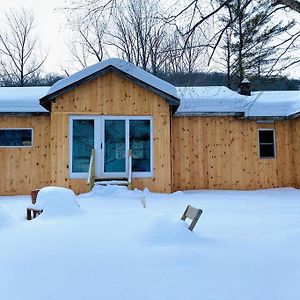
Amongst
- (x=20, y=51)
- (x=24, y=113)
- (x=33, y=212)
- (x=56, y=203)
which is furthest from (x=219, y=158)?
(x=20, y=51)

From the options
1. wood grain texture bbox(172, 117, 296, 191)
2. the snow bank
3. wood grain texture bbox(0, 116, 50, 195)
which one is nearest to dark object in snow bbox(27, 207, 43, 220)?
the snow bank

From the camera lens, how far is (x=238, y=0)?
5676 millimetres

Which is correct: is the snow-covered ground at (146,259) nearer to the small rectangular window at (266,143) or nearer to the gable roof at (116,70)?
the gable roof at (116,70)

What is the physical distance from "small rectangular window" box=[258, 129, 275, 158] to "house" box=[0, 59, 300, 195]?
3 cm

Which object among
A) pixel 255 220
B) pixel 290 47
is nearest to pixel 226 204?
pixel 255 220

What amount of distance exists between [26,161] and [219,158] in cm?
631

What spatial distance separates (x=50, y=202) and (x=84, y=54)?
21.9 meters

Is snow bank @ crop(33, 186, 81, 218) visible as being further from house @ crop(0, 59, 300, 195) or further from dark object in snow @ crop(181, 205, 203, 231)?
house @ crop(0, 59, 300, 195)

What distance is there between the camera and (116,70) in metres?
10.0

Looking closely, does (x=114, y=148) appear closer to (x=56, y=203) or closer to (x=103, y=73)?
(x=103, y=73)

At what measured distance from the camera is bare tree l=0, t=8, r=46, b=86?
26225 mm

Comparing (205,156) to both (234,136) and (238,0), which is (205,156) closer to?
(234,136)

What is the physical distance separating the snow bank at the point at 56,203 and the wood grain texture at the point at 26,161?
4.84m

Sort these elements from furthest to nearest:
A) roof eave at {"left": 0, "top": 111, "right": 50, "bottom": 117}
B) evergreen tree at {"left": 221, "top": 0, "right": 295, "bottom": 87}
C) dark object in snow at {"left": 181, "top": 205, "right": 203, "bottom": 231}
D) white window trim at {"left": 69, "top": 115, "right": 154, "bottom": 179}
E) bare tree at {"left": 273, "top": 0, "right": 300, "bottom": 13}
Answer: roof eave at {"left": 0, "top": 111, "right": 50, "bottom": 117} → white window trim at {"left": 69, "top": 115, "right": 154, "bottom": 179} → evergreen tree at {"left": 221, "top": 0, "right": 295, "bottom": 87} → bare tree at {"left": 273, "top": 0, "right": 300, "bottom": 13} → dark object in snow at {"left": 181, "top": 205, "right": 203, "bottom": 231}
